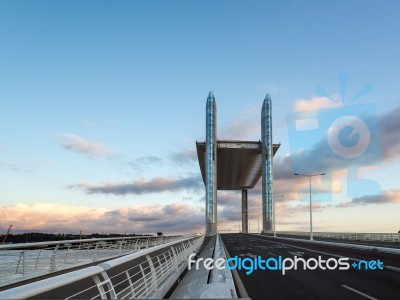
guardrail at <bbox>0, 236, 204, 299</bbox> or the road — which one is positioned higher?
guardrail at <bbox>0, 236, 204, 299</bbox>

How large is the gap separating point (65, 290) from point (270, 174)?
97.9 metres

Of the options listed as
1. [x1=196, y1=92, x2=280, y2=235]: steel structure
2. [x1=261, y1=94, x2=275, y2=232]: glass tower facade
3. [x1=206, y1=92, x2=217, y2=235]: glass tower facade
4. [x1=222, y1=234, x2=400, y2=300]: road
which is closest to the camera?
[x1=222, y1=234, x2=400, y2=300]: road

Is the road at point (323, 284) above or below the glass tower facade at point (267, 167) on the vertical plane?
below

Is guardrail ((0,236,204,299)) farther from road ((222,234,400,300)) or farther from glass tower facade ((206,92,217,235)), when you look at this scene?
glass tower facade ((206,92,217,235))

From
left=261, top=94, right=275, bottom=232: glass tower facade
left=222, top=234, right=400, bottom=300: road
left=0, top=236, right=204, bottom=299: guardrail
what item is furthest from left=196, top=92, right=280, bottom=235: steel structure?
left=0, top=236, right=204, bottom=299: guardrail

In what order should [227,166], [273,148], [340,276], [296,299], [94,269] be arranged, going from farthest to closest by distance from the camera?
[227,166]
[273,148]
[340,276]
[296,299]
[94,269]

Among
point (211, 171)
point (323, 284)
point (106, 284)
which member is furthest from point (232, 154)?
point (106, 284)

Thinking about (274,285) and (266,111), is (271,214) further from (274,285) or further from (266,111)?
(274,285)

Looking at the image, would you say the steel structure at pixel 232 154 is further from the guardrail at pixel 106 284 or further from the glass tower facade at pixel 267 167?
the guardrail at pixel 106 284

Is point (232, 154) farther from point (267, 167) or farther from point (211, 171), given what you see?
point (211, 171)

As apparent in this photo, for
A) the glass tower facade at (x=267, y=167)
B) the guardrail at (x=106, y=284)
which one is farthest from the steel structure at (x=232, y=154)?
the guardrail at (x=106, y=284)

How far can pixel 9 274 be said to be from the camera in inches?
673

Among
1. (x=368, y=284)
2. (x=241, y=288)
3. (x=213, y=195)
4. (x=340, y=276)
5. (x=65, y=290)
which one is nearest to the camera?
(x=241, y=288)

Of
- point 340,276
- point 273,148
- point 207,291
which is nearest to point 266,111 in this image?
point 273,148
